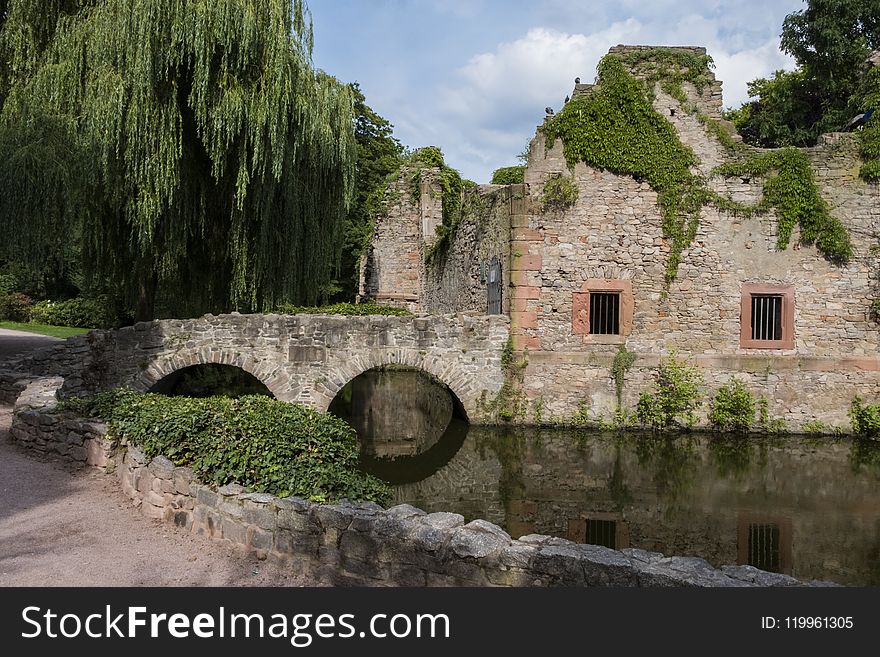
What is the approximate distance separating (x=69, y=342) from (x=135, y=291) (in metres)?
1.51

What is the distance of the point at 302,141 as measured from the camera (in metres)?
11.8

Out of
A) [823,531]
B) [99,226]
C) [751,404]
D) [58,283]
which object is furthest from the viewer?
[58,283]

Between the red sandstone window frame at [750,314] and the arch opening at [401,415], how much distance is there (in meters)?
5.65

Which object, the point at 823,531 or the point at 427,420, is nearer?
the point at 823,531

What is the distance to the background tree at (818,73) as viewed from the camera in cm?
2130

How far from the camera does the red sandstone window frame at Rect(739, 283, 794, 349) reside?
12141 millimetres

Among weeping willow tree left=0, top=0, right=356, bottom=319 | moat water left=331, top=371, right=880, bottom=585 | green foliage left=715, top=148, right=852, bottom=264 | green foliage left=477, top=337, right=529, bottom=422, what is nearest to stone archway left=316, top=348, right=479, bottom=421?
green foliage left=477, top=337, right=529, bottom=422

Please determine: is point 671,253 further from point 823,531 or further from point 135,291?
point 135,291

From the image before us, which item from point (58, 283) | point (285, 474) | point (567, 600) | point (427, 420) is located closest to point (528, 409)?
point (427, 420)

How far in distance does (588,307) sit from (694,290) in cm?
206

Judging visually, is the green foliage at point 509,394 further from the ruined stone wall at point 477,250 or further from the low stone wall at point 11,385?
the low stone wall at point 11,385

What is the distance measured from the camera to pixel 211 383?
14.1m

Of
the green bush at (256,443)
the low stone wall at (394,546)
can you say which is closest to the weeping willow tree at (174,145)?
the green bush at (256,443)

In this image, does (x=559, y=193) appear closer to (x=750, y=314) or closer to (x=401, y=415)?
(x=750, y=314)
